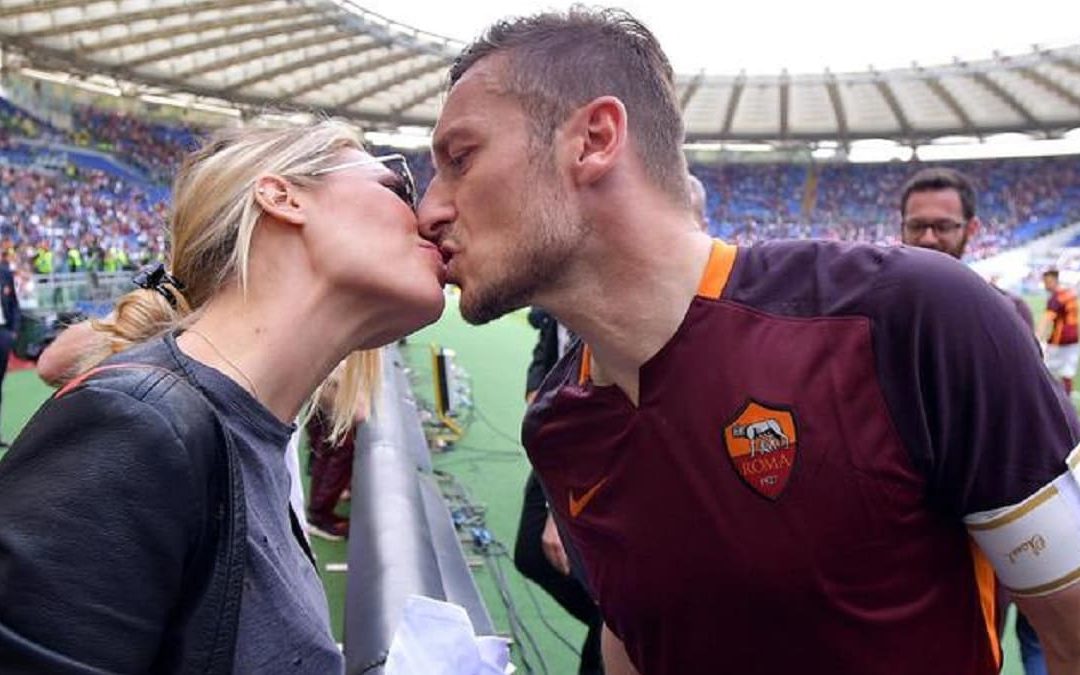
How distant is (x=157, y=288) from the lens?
1687mm

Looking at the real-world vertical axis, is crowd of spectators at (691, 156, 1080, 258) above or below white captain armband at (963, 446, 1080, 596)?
below

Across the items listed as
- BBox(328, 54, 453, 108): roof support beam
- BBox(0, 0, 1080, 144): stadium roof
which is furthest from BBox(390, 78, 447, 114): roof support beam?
BBox(328, 54, 453, 108): roof support beam

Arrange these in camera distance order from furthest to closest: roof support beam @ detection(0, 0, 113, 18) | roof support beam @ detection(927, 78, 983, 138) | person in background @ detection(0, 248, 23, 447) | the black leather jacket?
roof support beam @ detection(927, 78, 983, 138) < roof support beam @ detection(0, 0, 113, 18) < person in background @ detection(0, 248, 23, 447) < the black leather jacket

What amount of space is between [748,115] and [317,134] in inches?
1522

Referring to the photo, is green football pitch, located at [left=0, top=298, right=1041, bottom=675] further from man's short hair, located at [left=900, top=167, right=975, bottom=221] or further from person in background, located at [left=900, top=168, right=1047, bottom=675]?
man's short hair, located at [left=900, top=167, right=975, bottom=221]

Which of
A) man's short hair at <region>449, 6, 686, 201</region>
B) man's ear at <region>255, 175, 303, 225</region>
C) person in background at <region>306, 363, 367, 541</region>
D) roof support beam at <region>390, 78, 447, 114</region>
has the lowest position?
person in background at <region>306, 363, 367, 541</region>

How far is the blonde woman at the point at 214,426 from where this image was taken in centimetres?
103

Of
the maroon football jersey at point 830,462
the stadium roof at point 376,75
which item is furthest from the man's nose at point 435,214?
the stadium roof at point 376,75

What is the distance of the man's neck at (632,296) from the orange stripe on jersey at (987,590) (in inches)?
26.7

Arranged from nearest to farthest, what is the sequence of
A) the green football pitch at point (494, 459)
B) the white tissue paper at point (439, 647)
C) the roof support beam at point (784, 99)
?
the white tissue paper at point (439, 647) → the green football pitch at point (494, 459) → the roof support beam at point (784, 99)

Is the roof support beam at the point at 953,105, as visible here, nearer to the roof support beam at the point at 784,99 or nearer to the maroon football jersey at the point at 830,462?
the roof support beam at the point at 784,99

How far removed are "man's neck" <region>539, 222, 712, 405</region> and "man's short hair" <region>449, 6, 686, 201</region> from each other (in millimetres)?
156


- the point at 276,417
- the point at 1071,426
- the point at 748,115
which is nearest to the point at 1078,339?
the point at 1071,426

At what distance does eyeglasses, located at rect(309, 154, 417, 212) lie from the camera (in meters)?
1.77
